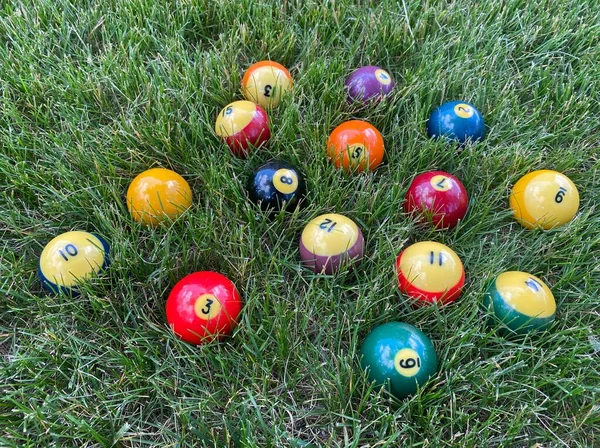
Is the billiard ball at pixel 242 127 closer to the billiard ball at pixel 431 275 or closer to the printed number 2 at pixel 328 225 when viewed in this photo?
the printed number 2 at pixel 328 225

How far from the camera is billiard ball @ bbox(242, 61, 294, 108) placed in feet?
8.79

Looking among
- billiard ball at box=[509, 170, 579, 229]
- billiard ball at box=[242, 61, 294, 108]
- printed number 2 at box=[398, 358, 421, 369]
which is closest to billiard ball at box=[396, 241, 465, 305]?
printed number 2 at box=[398, 358, 421, 369]

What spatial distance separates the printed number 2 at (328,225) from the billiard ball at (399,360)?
1.50 ft

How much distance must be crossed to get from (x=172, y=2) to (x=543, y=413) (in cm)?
292

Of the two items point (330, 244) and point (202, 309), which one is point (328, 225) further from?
point (202, 309)

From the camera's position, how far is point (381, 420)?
1.79 meters

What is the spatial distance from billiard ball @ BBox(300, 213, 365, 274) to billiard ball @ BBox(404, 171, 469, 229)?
12.2 inches

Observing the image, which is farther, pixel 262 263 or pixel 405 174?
pixel 405 174

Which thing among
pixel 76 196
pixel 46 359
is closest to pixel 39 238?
pixel 76 196

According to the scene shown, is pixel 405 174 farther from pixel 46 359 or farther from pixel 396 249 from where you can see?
pixel 46 359

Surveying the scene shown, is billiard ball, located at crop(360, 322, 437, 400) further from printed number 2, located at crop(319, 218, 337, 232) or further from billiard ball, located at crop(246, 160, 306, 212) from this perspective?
billiard ball, located at crop(246, 160, 306, 212)

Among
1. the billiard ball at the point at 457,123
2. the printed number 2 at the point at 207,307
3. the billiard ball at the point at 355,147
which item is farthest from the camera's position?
the billiard ball at the point at 457,123

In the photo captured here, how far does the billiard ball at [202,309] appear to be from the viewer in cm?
191

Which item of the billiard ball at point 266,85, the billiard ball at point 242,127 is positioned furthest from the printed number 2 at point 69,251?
the billiard ball at point 266,85
